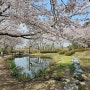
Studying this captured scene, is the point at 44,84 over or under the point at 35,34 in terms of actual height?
under

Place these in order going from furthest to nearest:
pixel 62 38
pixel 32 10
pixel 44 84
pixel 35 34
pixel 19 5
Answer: pixel 44 84
pixel 35 34
pixel 62 38
pixel 32 10
pixel 19 5

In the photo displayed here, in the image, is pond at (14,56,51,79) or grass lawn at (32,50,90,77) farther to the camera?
pond at (14,56,51,79)

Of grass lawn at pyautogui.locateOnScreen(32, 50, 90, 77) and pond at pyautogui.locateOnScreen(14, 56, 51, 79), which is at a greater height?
grass lawn at pyautogui.locateOnScreen(32, 50, 90, 77)

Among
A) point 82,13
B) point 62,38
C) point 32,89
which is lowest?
point 32,89

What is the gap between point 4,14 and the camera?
35.0 ft

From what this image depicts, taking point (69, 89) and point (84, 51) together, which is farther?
point (84, 51)

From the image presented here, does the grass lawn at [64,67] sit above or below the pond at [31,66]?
above

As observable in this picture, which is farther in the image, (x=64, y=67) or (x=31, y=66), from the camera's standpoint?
(x=31, y=66)

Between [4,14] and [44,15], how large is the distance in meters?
2.21

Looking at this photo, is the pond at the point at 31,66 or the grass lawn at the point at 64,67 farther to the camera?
the pond at the point at 31,66

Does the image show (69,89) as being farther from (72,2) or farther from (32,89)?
(72,2)

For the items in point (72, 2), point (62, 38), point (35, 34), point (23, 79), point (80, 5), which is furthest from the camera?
point (23, 79)

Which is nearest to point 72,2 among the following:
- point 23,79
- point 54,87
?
point 54,87

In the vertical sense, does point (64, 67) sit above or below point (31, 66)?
above
